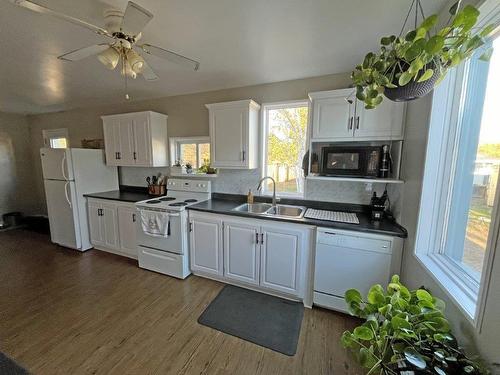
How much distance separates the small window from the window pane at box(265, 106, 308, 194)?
4.41 m

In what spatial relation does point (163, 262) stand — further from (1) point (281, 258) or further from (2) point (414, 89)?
(2) point (414, 89)

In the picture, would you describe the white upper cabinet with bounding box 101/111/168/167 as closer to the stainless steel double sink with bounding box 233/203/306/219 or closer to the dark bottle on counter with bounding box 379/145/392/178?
the stainless steel double sink with bounding box 233/203/306/219

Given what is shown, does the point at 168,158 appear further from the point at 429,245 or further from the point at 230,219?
the point at 429,245

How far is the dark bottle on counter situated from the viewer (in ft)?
6.64

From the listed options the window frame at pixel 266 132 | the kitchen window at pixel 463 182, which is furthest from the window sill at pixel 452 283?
the window frame at pixel 266 132

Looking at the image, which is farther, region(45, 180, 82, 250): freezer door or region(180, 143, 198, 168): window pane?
region(180, 143, 198, 168): window pane

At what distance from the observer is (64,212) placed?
328 cm

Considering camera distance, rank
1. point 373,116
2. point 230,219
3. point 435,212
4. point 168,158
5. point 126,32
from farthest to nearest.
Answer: point 168,158
point 230,219
point 373,116
point 435,212
point 126,32

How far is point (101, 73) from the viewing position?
2.41m

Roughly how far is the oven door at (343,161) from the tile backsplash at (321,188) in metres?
0.29

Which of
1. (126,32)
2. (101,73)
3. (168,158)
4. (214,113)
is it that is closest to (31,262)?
(168,158)

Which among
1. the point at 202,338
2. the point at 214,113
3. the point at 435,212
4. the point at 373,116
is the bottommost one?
the point at 202,338

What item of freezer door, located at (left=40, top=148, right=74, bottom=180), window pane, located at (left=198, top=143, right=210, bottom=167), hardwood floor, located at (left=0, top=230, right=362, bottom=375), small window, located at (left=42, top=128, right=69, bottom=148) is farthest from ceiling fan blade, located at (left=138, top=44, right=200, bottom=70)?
small window, located at (left=42, top=128, right=69, bottom=148)

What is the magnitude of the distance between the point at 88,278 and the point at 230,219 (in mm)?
1963
